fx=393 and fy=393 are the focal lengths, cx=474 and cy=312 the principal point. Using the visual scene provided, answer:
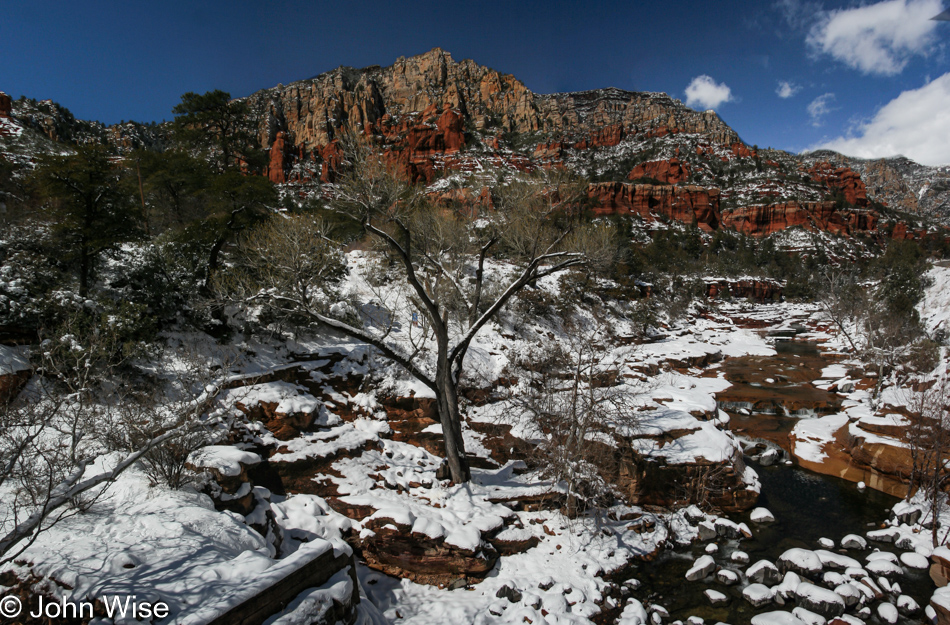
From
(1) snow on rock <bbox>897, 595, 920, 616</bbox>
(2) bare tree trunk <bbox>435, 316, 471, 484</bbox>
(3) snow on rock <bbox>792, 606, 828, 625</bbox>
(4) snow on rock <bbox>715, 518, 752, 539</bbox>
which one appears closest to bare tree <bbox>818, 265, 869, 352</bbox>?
(4) snow on rock <bbox>715, 518, 752, 539</bbox>

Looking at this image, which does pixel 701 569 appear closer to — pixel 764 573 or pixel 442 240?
pixel 764 573

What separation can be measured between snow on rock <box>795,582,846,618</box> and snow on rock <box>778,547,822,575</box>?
61cm

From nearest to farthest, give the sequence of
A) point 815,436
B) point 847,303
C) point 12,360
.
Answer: point 12,360 → point 815,436 → point 847,303

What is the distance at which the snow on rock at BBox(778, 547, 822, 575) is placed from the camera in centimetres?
848

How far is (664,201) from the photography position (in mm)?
101000

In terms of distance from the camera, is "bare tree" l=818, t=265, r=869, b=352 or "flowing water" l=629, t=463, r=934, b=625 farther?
"bare tree" l=818, t=265, r=869, b=352

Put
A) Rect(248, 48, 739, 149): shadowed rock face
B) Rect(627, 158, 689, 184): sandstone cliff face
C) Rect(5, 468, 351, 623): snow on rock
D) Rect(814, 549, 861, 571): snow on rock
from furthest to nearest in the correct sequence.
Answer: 1. Rect(627, 158, 689, 184): sandstone cliff face
2. Rect(248, 48, 739, 149): shadowed rock face
3. Rect(814, 549, 861, 571): snow on rock
4. Rect(5, 468, 351, 623): snow on rock

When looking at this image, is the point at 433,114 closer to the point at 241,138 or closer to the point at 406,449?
the point at 241,138

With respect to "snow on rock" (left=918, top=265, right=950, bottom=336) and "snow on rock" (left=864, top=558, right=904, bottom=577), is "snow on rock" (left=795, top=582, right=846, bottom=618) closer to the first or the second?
"snow on rock" (left=864, top=558, right=904, bottom=577)

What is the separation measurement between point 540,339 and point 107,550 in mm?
19978

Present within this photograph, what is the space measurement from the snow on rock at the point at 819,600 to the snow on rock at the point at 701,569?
57.7 inches

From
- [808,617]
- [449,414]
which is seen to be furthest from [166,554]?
[808,617]

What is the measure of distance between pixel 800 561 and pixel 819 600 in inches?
47.9

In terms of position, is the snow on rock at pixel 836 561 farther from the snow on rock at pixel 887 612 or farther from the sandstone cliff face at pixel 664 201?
the sandstone cliff face at pixel 664 201
